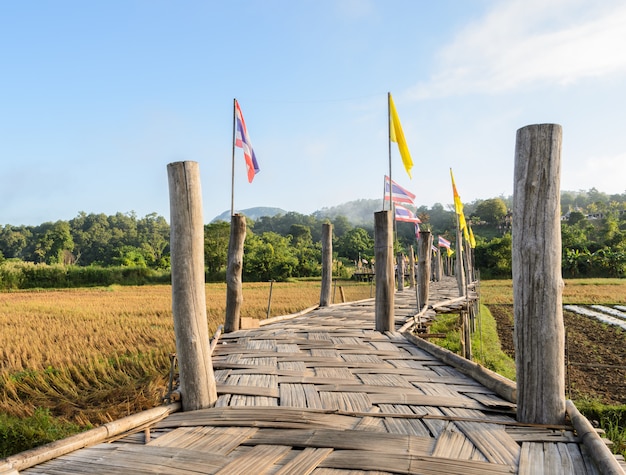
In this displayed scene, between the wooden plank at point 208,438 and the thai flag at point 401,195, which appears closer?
the wooden plank at point 208,438

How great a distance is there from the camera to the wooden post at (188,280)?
3143 millimetres

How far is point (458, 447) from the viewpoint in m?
2.38

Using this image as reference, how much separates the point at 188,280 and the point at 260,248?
3299 centimetres

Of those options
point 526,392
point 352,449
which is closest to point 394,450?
point 352,449

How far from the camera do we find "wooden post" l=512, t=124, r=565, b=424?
2721mm

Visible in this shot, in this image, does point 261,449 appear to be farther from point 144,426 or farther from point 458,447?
point 458,447

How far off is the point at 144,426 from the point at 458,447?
1791 millimetres

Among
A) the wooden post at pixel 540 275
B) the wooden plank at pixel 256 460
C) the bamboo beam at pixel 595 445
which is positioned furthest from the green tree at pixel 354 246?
the wooden plank at pixel 256 460

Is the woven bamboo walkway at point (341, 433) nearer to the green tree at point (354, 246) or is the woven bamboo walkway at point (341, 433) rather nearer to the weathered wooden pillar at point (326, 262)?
the weathered wooden pillar at point (326, 262)

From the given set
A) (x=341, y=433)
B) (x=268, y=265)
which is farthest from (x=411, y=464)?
(x=268, y=265)

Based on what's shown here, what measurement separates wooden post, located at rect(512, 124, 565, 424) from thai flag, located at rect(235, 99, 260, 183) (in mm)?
5287

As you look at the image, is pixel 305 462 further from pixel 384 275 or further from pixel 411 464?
pixel 384 275

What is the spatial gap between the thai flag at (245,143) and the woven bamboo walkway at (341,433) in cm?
430

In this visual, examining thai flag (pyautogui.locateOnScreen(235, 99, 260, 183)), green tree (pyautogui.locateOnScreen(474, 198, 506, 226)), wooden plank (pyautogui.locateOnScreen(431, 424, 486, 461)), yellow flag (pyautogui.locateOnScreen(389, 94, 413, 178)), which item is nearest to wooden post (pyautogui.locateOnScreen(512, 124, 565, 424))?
wooden plank (pyautogui.locateOnScreen(431, 424, 486, 461))
